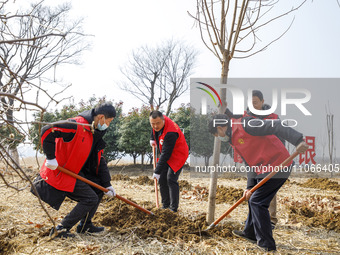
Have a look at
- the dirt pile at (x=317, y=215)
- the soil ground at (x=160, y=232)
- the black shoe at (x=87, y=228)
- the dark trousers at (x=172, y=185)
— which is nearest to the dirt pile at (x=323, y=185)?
the dirt pile at (x=317, y=215)

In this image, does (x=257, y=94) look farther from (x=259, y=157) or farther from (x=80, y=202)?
(x=80, y=202)

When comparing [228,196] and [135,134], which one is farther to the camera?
[135,134]

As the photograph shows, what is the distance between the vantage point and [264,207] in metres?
3.49

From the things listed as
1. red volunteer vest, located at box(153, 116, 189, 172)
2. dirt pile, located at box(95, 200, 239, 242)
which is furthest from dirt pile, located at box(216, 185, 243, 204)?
dirt pile, located at box(95, 200, 239, 242)

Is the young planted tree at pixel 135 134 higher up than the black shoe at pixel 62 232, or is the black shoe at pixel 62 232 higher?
the young planted tree at pixel 135 134

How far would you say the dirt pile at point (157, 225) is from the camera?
3.85 m

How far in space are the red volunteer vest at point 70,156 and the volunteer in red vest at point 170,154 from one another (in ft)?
4.72

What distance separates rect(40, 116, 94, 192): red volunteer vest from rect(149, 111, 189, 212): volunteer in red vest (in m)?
1.44

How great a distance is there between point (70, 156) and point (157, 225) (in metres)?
1.34

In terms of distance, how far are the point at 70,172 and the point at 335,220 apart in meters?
3.81

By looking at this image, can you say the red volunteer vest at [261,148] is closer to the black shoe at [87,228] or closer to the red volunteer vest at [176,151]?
the red volunteer vest at [176,151]

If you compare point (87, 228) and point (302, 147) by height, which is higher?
point (302, 147)

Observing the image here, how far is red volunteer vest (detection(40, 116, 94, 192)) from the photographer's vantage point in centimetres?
355

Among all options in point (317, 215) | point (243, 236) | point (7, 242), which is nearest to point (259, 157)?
point (243, 236)
